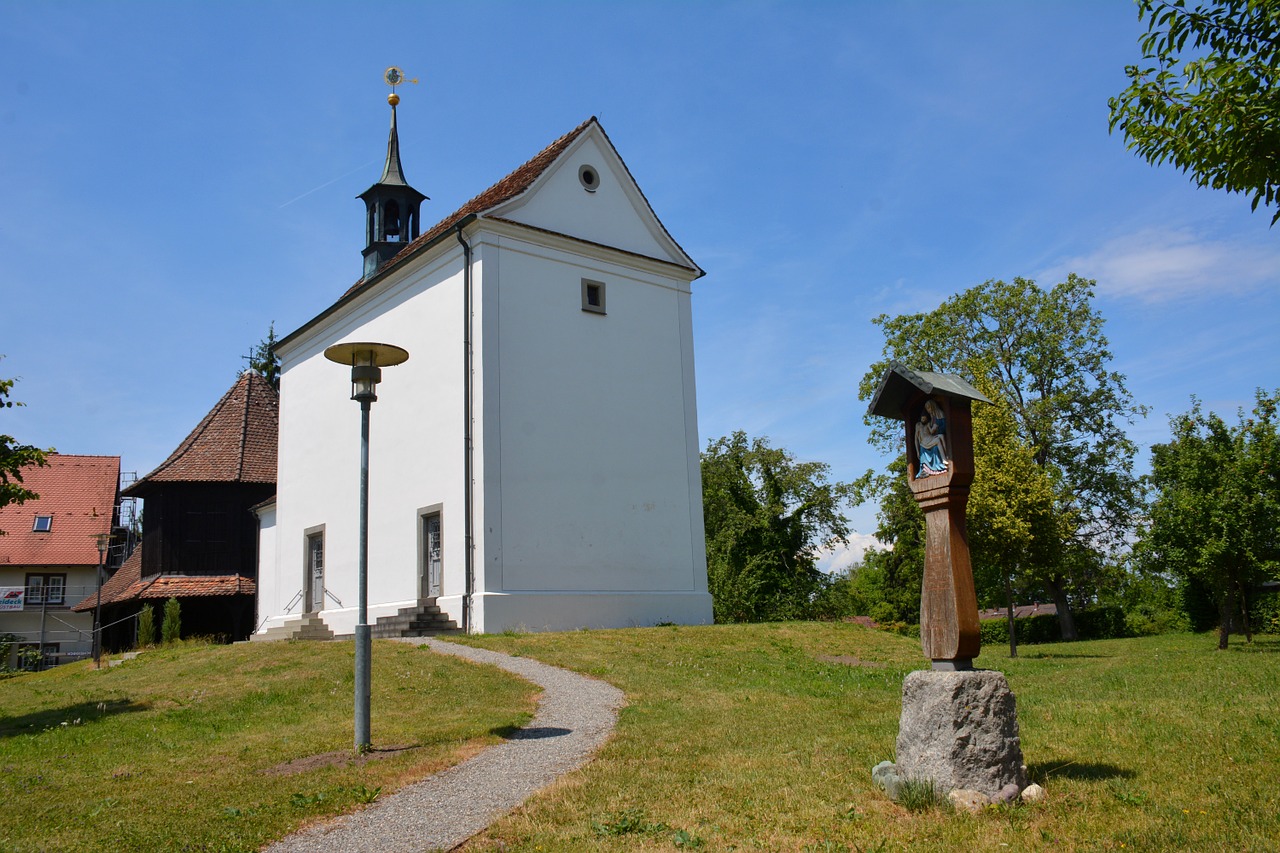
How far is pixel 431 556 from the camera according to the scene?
21.8 metres

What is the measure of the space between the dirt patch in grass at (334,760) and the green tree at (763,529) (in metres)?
22.9

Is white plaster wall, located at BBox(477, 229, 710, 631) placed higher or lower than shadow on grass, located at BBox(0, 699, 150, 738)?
higher

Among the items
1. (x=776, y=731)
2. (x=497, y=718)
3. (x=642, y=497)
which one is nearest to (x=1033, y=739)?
(x=776, y=731)

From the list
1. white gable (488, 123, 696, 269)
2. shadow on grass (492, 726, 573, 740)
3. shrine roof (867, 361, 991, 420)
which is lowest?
shadow on grass (492, 726, 573, 740)

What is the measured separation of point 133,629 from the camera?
34125 mm

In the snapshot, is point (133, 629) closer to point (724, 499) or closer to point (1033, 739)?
point (724, 499)

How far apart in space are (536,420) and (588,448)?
55.4 inches

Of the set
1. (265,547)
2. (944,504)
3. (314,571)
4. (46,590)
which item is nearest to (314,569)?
(314,571)

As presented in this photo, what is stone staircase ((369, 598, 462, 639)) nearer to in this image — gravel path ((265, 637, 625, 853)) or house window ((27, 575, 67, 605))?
gravel path ((265, 637, 625, 853))

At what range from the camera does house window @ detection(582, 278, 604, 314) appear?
75.0 feet

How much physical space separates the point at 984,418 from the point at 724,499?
57.5ft

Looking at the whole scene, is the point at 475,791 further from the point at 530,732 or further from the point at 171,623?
the point at 171,623

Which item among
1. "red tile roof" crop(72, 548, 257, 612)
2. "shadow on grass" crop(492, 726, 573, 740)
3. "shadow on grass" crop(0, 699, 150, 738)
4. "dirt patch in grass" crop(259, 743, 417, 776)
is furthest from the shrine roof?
"red tile roof" crop(72, 548, 257, 612)

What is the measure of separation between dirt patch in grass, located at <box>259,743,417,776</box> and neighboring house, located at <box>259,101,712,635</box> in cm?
1013
